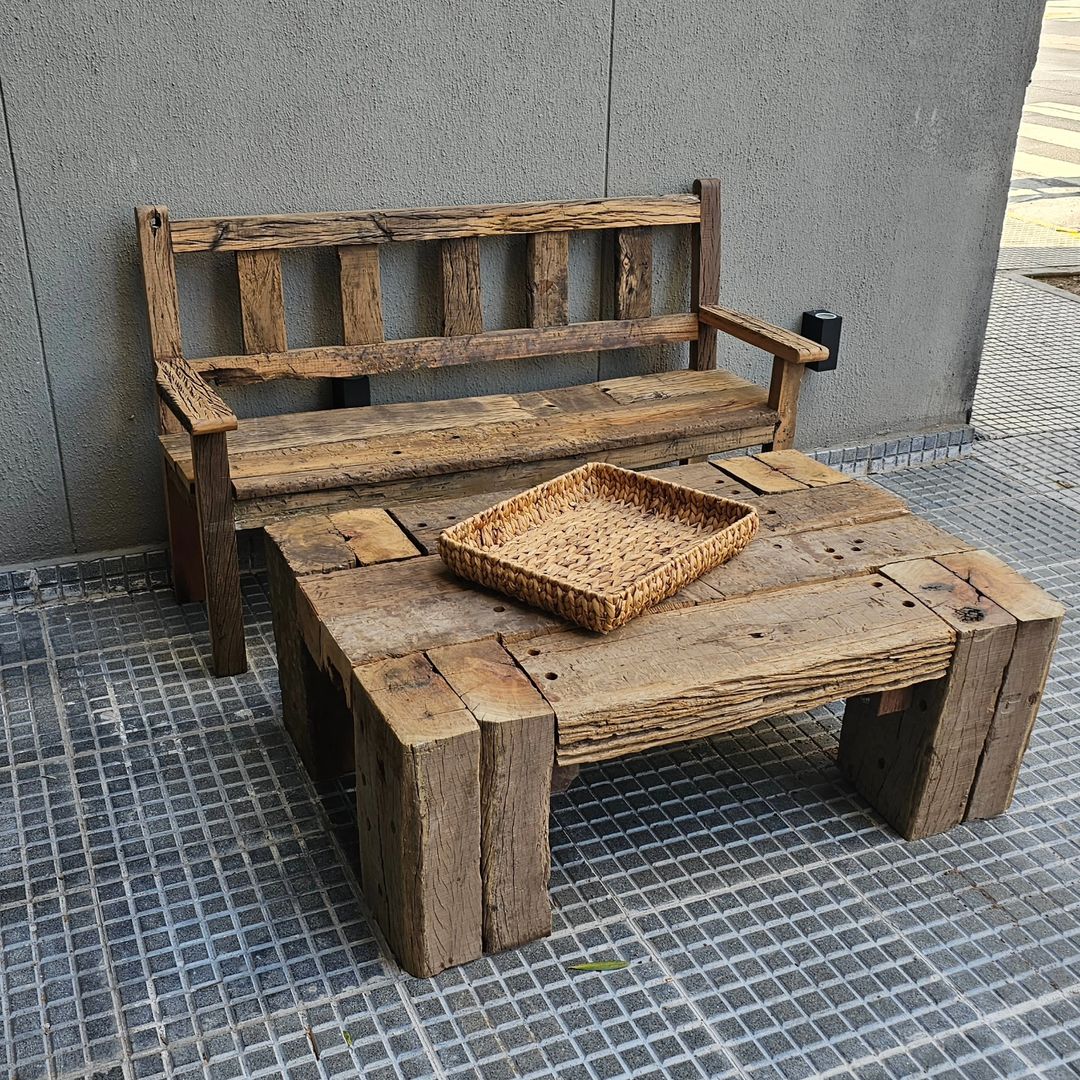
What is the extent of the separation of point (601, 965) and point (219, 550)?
135 cm

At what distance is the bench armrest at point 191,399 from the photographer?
270cm

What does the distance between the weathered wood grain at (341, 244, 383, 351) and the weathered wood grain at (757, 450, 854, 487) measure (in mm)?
1140

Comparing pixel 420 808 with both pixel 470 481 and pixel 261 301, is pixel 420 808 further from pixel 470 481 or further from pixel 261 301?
pixel 261 301

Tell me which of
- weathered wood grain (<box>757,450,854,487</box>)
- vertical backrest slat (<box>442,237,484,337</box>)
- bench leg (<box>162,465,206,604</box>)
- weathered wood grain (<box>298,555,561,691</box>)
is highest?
A: vertical backrest slat (<box>442,237,484,337</box>)

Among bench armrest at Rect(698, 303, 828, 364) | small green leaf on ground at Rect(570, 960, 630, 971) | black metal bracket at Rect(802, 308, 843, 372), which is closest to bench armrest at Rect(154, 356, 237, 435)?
small green leaf on ground at Rect(570, 960, 630, 971)

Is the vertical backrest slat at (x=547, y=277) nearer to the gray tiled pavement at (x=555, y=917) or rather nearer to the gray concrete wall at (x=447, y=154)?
the gray concrete wall at (x=447, y=154)

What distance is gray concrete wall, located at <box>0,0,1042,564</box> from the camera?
118 inches

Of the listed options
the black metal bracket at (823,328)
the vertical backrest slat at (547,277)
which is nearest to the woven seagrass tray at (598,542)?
the vertical backrest slat at (547,277)

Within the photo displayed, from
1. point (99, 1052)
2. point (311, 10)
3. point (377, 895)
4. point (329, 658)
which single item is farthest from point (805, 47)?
point (99, 1052)

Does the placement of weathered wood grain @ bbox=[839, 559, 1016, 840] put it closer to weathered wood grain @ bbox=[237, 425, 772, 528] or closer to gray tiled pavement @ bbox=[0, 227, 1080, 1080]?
gray tiled pavement @ bbox=[0, 227, 1080, 1080]

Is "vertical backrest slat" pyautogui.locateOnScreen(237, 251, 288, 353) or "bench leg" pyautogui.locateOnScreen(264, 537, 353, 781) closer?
"bench leg" pyautogui.locateOnScreen(264, 537, 353, 781)

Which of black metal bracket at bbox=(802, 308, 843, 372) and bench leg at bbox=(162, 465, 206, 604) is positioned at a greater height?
black metal bracket at bbox=(802, 308, 843, 372)

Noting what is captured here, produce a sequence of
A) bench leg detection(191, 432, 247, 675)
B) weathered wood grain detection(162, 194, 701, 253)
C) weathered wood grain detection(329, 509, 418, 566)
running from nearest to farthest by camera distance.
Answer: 1. weathered wood grain detection(329, 509, 418, 566)
2. bench leg detection(191, 432, 247, 675)
3. weathered wood grain detection(162, 194, 701, 253)

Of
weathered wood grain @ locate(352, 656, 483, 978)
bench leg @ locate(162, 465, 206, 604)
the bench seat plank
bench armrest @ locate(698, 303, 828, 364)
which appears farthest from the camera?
bench armrest @ locate(698, 303, 828, 364)
